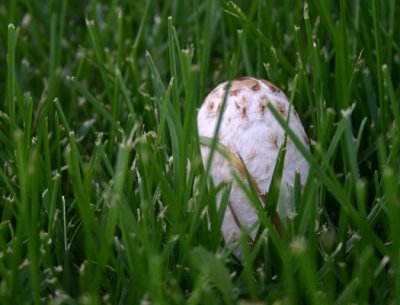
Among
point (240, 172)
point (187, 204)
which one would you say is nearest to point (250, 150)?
point (240, 172)

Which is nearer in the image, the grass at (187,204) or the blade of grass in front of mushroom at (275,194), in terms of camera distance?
the grass at (187,204)

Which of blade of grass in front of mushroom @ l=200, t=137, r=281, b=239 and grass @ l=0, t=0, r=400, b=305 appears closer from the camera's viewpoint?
grass @ l=0, t=0, r=400, b=305

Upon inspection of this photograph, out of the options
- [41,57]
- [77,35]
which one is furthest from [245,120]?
[77,35]

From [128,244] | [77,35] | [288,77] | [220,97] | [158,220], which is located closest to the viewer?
[128,244]

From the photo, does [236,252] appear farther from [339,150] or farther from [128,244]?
[339,150]

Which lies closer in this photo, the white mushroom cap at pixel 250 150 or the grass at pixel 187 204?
the grass at pixel 187 204

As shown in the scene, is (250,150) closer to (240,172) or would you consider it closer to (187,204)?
(240,172)

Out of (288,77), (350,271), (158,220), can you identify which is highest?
(288,77)

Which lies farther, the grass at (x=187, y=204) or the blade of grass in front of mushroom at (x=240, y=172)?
the blade of grass in front of mushroom at (x=240, y=172)
